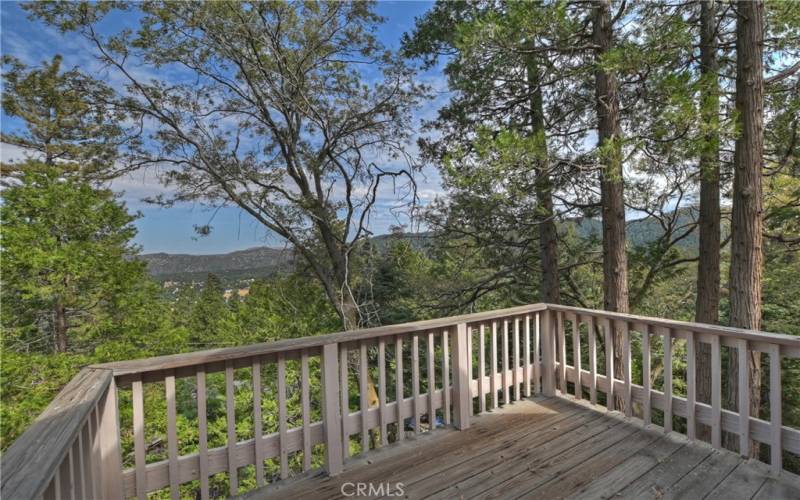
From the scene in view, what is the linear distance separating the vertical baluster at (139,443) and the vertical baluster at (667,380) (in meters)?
3.32

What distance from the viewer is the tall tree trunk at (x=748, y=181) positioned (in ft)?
11.1

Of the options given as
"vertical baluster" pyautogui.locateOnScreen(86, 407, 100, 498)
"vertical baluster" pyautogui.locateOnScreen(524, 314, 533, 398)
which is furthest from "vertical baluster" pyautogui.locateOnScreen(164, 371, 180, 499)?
"vertical baluster" pyautogui.locateOnScreen(524, 314, 533, 398)

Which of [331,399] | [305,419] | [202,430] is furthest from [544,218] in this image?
[202,430]

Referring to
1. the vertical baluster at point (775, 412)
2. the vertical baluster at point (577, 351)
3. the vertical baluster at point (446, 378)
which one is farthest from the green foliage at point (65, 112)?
the vertical baluster at point (775, 412)

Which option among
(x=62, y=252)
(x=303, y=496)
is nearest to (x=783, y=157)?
(x=303, y=496)

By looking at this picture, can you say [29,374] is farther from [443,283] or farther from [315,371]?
[443,283]

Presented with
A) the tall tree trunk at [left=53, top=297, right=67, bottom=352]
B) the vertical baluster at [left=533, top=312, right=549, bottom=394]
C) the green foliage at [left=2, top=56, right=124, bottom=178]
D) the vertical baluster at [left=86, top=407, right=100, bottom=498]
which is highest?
the green foliage at [left=2, top=56, right=124, bottom=178]

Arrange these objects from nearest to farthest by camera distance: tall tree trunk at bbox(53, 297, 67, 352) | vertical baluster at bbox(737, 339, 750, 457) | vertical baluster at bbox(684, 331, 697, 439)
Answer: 1. vertical baluster at bbox(737, 339, 750, 457)
2. vertical baluster at bbox(684, 331, 697, 439)
3. tall tree trunk at bbox(53, 297, 67, 352)

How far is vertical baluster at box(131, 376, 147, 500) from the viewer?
1846 millimetres

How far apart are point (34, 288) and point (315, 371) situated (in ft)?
21.5

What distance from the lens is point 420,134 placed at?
22.3ft

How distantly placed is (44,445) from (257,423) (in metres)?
1.31

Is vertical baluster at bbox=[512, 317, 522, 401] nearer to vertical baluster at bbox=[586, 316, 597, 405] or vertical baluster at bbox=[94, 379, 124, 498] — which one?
vertical baluster at bbox=[586, 316, 597, 405]

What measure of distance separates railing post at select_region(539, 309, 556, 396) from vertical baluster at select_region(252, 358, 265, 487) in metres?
2.58
